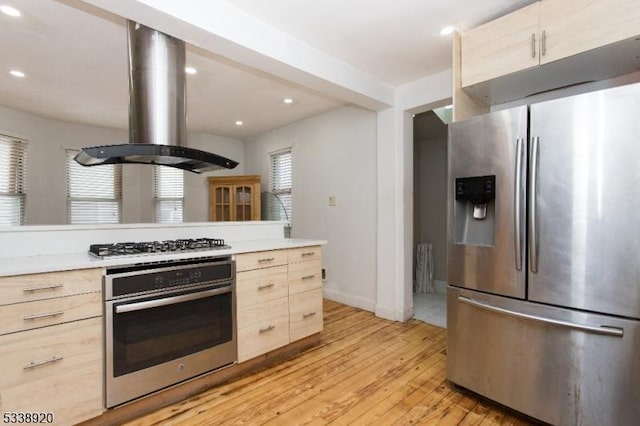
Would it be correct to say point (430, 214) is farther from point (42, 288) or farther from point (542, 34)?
point (42, 288)

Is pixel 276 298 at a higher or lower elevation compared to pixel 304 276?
lower

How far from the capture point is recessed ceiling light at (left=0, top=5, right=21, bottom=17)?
1.98 meters

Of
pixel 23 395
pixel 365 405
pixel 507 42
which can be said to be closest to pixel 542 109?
pixel 507 42

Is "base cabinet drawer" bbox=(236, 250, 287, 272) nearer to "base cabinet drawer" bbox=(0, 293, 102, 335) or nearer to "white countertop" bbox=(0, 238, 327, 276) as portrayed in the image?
"white countertop" bbox=(0, 238, 327, 276)

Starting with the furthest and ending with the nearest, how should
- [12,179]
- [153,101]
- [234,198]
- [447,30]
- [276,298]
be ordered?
[234,198], [12,179], [276,298], [447,30], [153,101]

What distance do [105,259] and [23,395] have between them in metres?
0.66

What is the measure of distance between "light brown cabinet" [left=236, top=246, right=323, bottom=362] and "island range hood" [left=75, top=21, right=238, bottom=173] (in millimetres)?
885

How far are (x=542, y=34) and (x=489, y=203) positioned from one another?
101 cm

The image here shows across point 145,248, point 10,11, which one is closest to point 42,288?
point 145,248

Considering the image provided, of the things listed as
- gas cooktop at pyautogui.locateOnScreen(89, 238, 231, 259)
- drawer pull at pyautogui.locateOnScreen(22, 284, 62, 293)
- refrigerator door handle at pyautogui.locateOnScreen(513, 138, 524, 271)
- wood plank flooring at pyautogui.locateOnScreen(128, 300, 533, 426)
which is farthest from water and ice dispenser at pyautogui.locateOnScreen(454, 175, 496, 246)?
drawer pull at pyautogui.locateOnScreen(22, 284, 62, 293)

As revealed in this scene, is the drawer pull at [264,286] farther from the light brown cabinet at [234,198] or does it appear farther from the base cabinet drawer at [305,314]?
the light brown cabinet at [234,198]

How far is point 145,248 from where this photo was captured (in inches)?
76.3

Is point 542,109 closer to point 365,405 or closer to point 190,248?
point 365,405

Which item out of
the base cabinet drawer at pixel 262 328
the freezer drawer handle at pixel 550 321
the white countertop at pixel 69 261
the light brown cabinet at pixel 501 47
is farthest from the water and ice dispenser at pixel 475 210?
the white countertop at pixel 69 261
